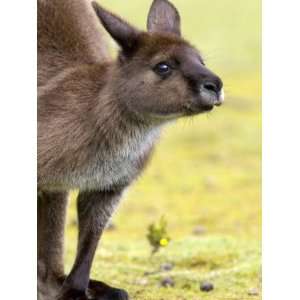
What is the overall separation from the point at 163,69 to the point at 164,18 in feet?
1.61

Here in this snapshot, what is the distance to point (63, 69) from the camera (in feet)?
21.8

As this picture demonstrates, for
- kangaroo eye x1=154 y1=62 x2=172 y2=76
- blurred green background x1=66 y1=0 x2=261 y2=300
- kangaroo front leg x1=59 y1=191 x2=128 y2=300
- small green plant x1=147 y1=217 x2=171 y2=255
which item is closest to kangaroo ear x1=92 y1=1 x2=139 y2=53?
kangaroo eye x1=154 y1=62 x2=172 y2=76

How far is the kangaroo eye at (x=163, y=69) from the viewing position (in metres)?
6.04

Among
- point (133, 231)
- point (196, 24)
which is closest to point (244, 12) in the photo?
point (196, 24)

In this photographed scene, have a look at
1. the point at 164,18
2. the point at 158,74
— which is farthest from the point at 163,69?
the point at 164,18

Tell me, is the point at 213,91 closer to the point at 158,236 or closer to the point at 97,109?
the point at 97,109

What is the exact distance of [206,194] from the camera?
1316 cm

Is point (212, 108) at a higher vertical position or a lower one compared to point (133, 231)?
higher

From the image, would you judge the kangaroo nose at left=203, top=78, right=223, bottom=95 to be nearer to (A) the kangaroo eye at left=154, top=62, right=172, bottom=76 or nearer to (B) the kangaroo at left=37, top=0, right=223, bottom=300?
(B) the kangaroo at left=37, top=0, right=223, bottom=300

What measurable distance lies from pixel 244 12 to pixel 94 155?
173cm

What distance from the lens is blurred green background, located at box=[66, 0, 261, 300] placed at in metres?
7.25

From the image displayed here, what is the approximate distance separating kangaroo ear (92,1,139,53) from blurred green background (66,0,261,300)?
0.52 m
